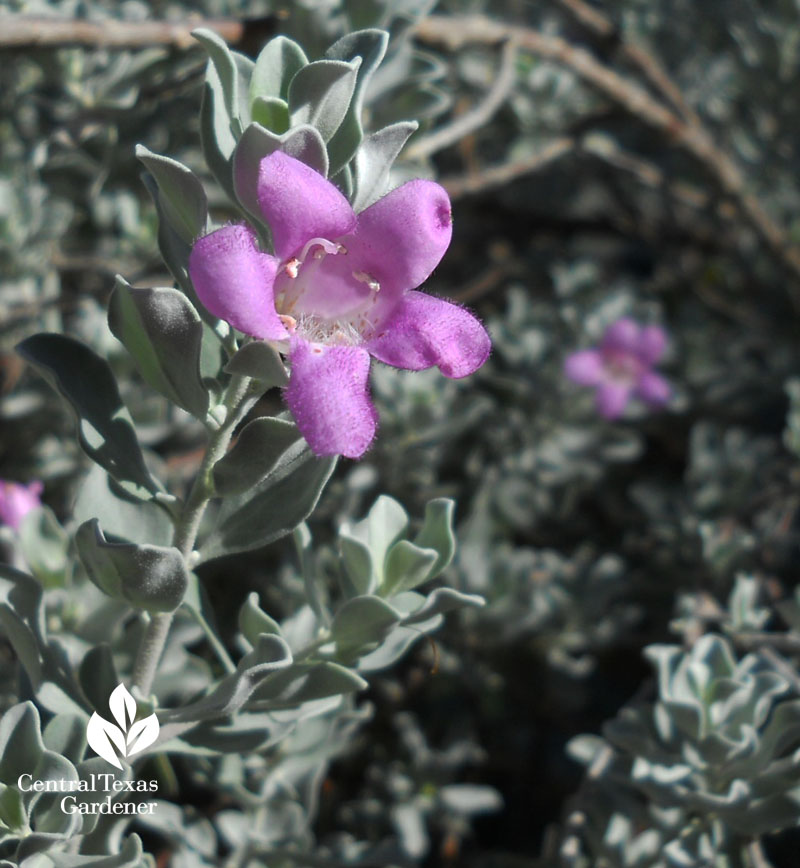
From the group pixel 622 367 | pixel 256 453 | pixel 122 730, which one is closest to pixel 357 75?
pixel 256 453

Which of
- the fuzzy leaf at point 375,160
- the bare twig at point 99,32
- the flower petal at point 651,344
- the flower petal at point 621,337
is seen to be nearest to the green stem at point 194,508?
the fuzzy leaf at point 375,160

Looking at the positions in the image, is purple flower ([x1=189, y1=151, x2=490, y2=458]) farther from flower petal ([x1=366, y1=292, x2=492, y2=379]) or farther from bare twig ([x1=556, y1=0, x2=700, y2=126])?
bare twig ([x1=556, y1=0, x2=700, y2=126])

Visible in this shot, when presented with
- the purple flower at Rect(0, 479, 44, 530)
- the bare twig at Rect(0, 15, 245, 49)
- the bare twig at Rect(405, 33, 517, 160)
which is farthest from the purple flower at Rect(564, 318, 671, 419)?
the purple flower at Rect(0, 479, 44, 530)

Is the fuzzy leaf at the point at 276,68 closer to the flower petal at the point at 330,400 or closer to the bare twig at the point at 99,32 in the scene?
the flower petal at the point at 330,400

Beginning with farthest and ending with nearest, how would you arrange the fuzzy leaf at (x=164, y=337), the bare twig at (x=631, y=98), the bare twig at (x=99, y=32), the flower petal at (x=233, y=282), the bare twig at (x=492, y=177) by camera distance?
1. the bare twig at (x=492, y=177)
2. the bare twig at (x=631, y=98)
3. the bare twig at (x=99, y=32)
4. the fuzzy leaf at (x=164, y=337)
5. the flower petal at (x=233, y=282)

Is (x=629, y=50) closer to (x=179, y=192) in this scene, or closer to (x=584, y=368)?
(x=584, y=368)

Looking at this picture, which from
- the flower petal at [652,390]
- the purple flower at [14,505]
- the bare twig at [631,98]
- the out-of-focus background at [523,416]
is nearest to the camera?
the purple flower at [14,505]

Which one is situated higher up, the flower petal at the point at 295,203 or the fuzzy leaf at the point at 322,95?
the fuzzy leaf at the point at 322,95
